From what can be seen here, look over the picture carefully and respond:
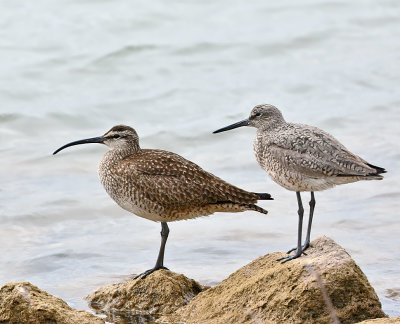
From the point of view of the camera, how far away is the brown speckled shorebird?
28.5 feet

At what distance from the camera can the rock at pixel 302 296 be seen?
7.33 meters

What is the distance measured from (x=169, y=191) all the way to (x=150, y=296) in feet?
3.28

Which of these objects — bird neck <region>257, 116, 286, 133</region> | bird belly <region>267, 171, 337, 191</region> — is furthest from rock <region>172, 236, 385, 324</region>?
bird neck <region>257, 116, 286, 133</region>

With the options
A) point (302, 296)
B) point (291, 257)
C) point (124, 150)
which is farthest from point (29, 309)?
point (124, 150)

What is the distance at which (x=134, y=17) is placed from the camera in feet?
71.6

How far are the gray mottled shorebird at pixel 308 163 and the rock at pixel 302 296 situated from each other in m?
0.40

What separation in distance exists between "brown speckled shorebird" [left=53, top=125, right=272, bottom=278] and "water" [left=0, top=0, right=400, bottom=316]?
1.23 meters

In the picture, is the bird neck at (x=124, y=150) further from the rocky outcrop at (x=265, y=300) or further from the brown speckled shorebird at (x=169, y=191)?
the rocky outcrop at (x=265, y=300)

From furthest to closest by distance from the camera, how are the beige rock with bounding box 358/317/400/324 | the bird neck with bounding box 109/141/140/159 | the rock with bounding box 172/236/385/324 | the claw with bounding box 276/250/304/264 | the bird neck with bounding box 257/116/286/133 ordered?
the bird neck with bounding box 109/141/140/159, the bird neck with bounding box 257/116/286/133, the claw with bounding box 276/250/304/264, the rock with bounding box 172/236/385/324, the beige rock with bounding box 358/317/400/324

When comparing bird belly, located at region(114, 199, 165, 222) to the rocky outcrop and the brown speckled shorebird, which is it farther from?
the rocky outcrop

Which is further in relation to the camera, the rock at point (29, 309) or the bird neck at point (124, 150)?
the bird neck at point (124, 150)

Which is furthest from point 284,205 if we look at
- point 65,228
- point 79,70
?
point 79,70

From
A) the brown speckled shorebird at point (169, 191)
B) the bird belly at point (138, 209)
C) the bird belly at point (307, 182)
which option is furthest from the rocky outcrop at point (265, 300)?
the bird belly at point (138, 209)

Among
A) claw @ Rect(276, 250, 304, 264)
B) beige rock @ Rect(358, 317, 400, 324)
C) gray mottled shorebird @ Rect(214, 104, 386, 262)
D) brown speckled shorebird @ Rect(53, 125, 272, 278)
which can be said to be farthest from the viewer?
brown speckled shorebird @ Rect(53, 125, 272, 278)
